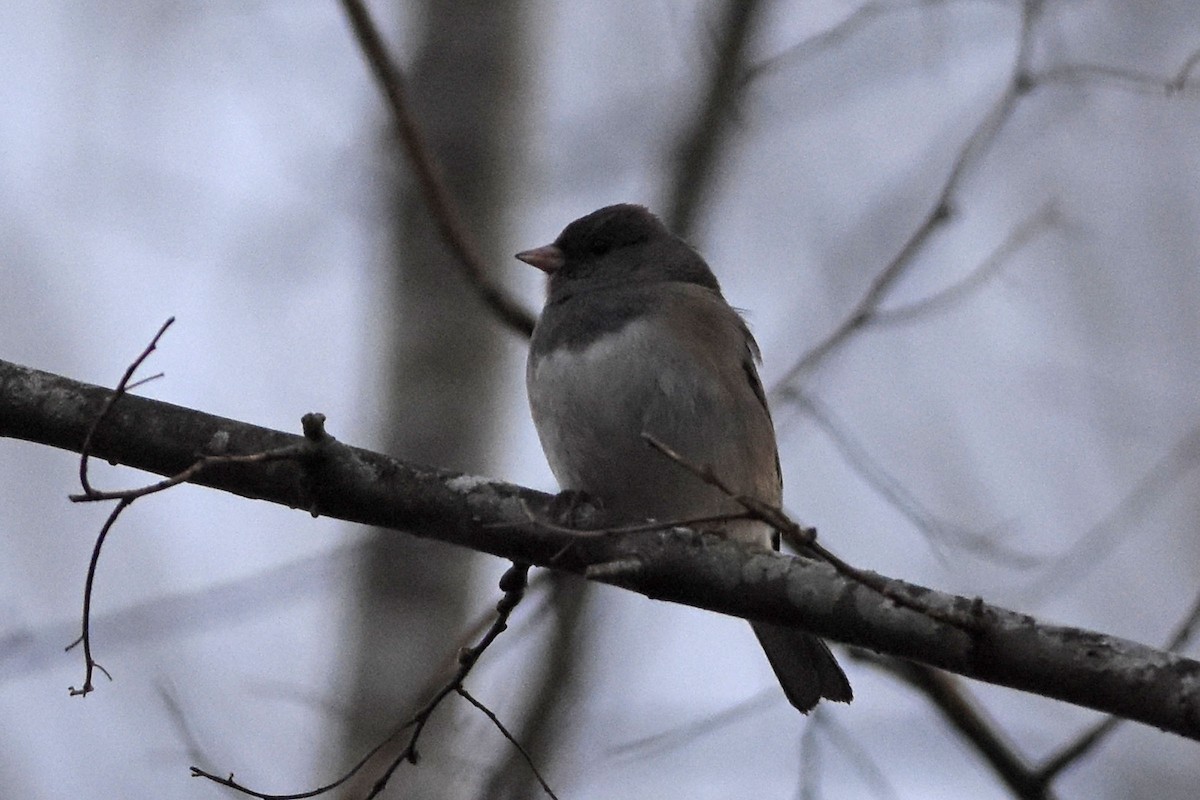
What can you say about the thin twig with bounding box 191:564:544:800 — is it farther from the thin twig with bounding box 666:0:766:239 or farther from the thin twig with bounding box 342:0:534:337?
the thin twig with bounding box 666:0:766:239

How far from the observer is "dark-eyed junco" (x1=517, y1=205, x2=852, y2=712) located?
2838 mm

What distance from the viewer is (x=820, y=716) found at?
2949 mm

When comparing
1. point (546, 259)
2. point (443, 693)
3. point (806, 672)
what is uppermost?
point (546, 259)

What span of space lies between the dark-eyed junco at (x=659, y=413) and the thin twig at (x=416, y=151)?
0.22 meters

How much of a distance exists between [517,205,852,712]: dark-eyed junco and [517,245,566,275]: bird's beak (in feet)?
0.93

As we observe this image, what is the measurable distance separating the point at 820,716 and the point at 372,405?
5.21 feet

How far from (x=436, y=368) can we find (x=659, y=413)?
1069 millimetres

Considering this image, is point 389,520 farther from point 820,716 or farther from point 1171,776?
point 1171,776

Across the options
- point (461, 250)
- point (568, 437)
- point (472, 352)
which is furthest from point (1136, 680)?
point (472, 352)

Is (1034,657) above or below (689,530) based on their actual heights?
below

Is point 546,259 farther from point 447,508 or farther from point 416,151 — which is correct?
point 447,508

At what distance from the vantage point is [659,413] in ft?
9.36

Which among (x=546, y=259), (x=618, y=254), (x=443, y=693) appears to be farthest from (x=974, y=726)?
(x=546, y=259)

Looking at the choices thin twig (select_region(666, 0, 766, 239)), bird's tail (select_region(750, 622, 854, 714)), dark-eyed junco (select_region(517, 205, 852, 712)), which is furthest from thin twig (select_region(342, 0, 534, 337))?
bird's tail (select_region(750, 622, 854, 714))
